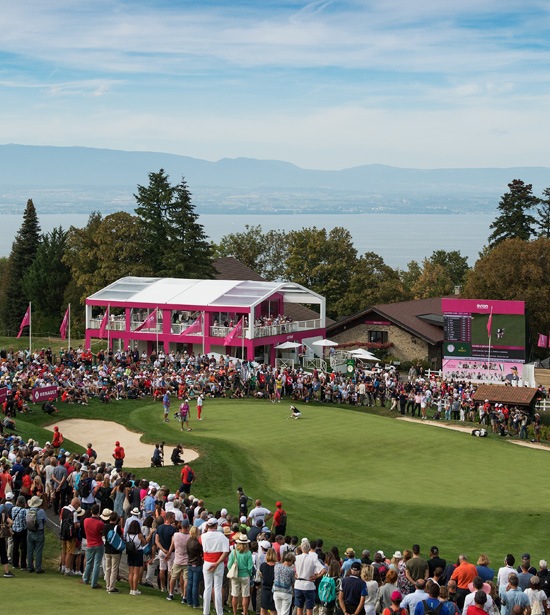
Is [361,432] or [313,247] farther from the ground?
[313,247]

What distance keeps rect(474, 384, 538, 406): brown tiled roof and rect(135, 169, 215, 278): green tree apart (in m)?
36.8

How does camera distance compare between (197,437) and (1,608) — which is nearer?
(1,608)

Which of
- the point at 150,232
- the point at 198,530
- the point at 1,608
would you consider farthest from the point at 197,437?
the point at 150,232

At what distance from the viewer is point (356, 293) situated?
81.8 m

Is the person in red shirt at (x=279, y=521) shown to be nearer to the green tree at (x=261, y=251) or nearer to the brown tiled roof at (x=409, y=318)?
the brown tiled roof at (x=409, y=318)

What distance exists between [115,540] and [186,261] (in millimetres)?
60161

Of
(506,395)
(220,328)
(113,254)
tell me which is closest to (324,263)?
(113,254)

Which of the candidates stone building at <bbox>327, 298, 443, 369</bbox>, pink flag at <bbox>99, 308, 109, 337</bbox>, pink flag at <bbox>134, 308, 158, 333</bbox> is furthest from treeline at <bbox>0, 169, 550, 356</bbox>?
pink flag at <bbox>99, 308, 109, 337</bbox>

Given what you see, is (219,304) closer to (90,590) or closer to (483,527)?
(483,527)

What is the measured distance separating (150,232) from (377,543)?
56.4 m

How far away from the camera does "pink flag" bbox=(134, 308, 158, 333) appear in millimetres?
55947

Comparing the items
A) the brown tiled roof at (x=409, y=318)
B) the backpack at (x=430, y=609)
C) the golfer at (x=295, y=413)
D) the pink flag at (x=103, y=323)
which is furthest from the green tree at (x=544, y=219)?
the backpack at (x=430, y=609)

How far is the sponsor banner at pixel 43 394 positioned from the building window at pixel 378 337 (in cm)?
3438

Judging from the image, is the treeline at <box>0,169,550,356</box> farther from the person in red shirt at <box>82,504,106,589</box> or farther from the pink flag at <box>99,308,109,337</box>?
the person in red shirt at <box>82,504,106,589</box>
